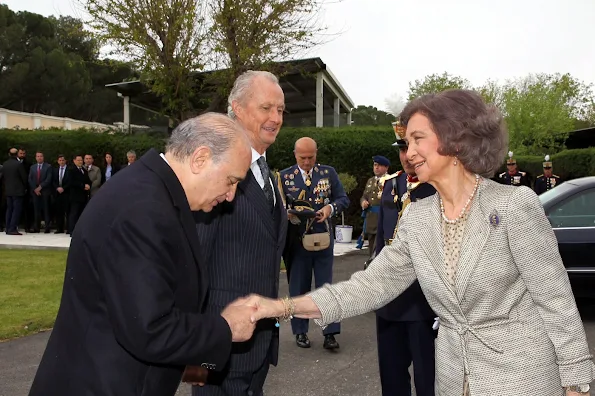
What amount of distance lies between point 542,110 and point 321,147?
43.6 meters

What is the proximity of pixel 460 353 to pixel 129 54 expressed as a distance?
54.3 feet

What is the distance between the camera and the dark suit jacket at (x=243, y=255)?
8.51ft

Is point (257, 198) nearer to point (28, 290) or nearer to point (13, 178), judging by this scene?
point (28, 290)

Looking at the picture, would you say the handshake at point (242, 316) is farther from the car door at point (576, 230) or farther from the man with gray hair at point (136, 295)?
the car door at point (576, 230)

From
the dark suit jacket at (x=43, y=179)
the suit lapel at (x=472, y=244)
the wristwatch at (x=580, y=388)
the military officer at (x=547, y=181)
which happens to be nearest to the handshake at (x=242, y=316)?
the suit lapel at (x=472, y=244)

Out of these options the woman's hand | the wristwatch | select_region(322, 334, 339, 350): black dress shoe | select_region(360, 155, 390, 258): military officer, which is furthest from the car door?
the woman's hand

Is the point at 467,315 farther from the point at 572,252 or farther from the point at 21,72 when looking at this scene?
the point at 21,72

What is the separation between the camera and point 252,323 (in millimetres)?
2229

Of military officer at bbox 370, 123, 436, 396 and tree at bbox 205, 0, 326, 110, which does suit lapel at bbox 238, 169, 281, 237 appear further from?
tree at bbox 205, 0, 326, 110

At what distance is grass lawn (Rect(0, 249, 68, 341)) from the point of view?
6.61m

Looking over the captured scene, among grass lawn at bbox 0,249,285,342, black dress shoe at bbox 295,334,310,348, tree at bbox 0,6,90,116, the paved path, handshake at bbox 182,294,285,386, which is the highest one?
tree at bbox 0,6,90,116

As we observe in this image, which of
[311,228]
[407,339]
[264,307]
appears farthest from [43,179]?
[264,307]

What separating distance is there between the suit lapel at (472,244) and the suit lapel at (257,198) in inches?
38.0

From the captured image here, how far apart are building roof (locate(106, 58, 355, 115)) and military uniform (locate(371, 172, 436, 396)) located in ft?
47.4
